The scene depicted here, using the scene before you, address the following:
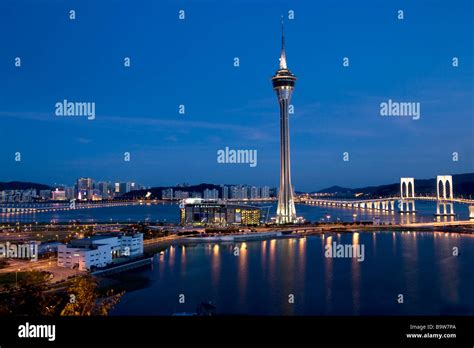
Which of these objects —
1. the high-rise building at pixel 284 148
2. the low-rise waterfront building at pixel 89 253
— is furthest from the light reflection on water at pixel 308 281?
the high-rise building at pixel 284 148

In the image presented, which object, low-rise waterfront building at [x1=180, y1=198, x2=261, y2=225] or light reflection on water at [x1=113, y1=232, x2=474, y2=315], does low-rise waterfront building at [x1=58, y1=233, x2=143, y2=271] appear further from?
low-rise waterfront building at [x1=180, y1=198, x2=261, y2=225]

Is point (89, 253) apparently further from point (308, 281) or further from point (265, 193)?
point (265, 193)

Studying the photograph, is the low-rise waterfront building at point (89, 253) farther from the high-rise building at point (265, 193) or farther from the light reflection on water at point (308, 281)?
the high-rise building at point (265, 193)

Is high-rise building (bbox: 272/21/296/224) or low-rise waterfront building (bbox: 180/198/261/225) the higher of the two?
high-rise building (bbox: 272/21/296/224)

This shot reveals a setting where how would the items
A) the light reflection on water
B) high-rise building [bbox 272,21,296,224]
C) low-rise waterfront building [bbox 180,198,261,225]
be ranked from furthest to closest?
low-rise waterfront building [bbox 180,198,261,225]
high-rise building [bbox 272,21,296,224]
the light reflection on water

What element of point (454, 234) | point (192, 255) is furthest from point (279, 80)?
point (192, 255)

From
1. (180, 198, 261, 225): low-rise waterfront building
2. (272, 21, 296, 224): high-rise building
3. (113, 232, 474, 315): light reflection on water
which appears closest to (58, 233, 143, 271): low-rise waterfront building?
(113, 232, 474, 315): light reflection on water
